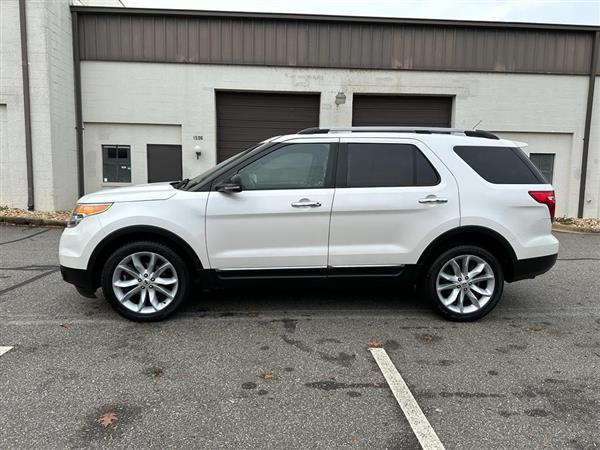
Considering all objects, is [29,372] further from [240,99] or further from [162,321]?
[240,99]

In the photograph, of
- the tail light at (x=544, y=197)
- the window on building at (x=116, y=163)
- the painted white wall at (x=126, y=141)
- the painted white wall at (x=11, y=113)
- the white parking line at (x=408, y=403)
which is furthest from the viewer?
the window on building at (x=116, y=163)

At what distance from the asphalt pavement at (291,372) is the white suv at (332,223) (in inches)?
18.8

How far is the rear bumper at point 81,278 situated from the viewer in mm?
4363

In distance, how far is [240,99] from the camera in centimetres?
1374

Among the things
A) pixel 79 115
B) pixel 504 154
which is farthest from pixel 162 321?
pixel 79 115

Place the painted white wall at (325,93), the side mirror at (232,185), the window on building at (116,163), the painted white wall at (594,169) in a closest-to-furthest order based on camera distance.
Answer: the side mirror at (232,185) → the painted white wall at (325,93) → the window on building at (116,163) → the painted white wall at (594,169)

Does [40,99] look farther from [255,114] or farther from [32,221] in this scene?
[255,114]

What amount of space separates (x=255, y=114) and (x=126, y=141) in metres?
3.80

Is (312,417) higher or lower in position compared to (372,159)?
lower

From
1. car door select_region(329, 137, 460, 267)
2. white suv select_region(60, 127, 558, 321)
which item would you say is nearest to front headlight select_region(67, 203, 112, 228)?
white suv select_region(60, 127, 558, 321)

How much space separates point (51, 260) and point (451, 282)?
605cm

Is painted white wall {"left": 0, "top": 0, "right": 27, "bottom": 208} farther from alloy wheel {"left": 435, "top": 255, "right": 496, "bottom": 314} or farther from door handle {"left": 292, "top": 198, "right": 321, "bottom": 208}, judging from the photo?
alloy wheel {"left": 435, "top": 255, "right": 496, "bottom": 314}

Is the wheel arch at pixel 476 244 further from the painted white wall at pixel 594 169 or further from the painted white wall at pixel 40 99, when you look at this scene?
the painted white wall at pixel 594 169

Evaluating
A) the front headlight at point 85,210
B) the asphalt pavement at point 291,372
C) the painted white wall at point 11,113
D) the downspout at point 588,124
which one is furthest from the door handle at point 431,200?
the downspout at point 588,124
